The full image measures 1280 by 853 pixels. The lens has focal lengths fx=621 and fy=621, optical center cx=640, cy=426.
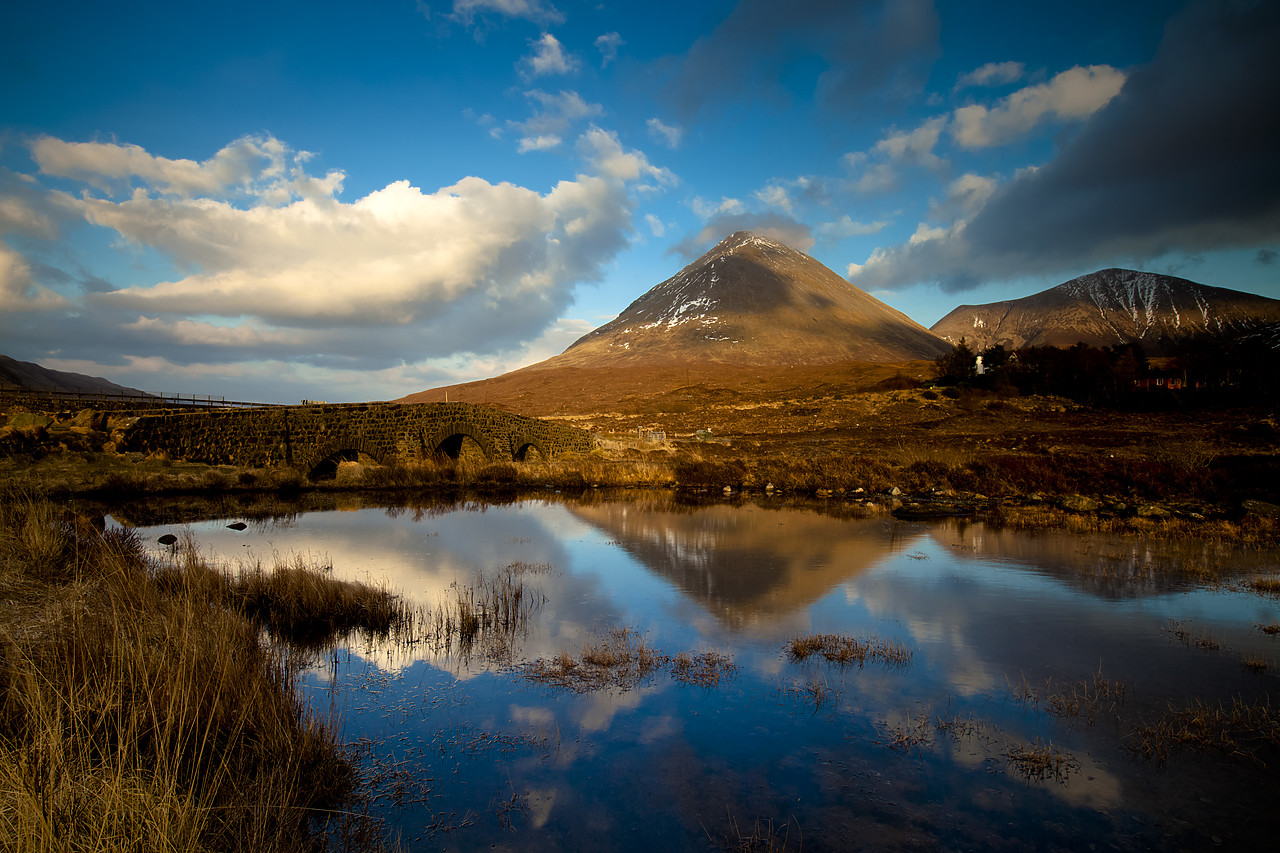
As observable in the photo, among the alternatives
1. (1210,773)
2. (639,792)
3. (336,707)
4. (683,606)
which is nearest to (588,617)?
(683,606)

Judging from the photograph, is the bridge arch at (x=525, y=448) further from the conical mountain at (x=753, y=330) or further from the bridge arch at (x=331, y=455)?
the conical mountain at (x=753, y=330)

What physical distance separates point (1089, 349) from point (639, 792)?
2320 inches

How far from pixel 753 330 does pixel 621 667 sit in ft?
501

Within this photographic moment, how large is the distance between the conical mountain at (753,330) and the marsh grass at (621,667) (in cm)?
12645

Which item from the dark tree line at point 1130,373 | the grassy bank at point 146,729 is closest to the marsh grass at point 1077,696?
the grassy bank at point 146,729

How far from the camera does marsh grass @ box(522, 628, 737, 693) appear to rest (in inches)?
255

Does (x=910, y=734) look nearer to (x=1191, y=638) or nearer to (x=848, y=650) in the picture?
(x=848, y=650)

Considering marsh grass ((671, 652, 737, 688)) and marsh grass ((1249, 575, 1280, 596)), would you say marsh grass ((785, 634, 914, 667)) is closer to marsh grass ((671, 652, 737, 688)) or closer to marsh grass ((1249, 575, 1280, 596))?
marsh grass ((671, 652, 737, 688))

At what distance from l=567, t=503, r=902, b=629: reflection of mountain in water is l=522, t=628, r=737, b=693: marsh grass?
149 centimetres

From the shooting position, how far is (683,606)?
9461 millimetres

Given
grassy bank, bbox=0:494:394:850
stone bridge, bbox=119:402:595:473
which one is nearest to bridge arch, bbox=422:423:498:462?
stone bridge, bbox=119:402:595:473

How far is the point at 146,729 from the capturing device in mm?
4109

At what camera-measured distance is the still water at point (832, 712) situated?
4203mm

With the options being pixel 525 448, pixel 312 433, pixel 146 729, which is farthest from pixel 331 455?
pixel 146 729
